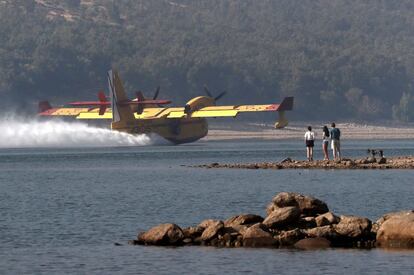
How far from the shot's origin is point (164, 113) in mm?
129250

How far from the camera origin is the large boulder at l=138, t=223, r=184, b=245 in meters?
38.6

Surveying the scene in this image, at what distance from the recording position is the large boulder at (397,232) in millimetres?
37000

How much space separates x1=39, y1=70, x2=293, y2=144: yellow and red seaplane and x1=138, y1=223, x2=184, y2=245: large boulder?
83156mm

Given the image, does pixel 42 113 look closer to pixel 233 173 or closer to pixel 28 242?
pixel 233 173

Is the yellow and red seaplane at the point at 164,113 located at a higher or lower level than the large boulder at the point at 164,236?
higher

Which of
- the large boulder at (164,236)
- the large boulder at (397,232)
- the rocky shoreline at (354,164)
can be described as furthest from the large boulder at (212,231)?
the rocky shoreline at (354,164)

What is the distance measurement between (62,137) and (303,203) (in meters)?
99.2

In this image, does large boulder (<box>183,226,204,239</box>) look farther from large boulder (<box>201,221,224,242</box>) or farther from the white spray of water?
the white spray of water

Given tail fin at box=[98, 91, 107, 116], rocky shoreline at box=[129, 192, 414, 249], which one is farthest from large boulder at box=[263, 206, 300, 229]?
tail fin at box=[98, 91, 107, 116]

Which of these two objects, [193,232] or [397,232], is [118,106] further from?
[397,232]

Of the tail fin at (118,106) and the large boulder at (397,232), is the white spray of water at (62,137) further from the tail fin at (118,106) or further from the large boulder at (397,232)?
the large boulder at (397,232)

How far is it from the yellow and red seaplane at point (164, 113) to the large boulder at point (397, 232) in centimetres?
8404

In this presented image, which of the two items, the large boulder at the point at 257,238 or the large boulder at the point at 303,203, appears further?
the large boulder at the point at 303,203

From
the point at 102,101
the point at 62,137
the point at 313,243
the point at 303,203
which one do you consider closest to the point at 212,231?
the point at 313,243
